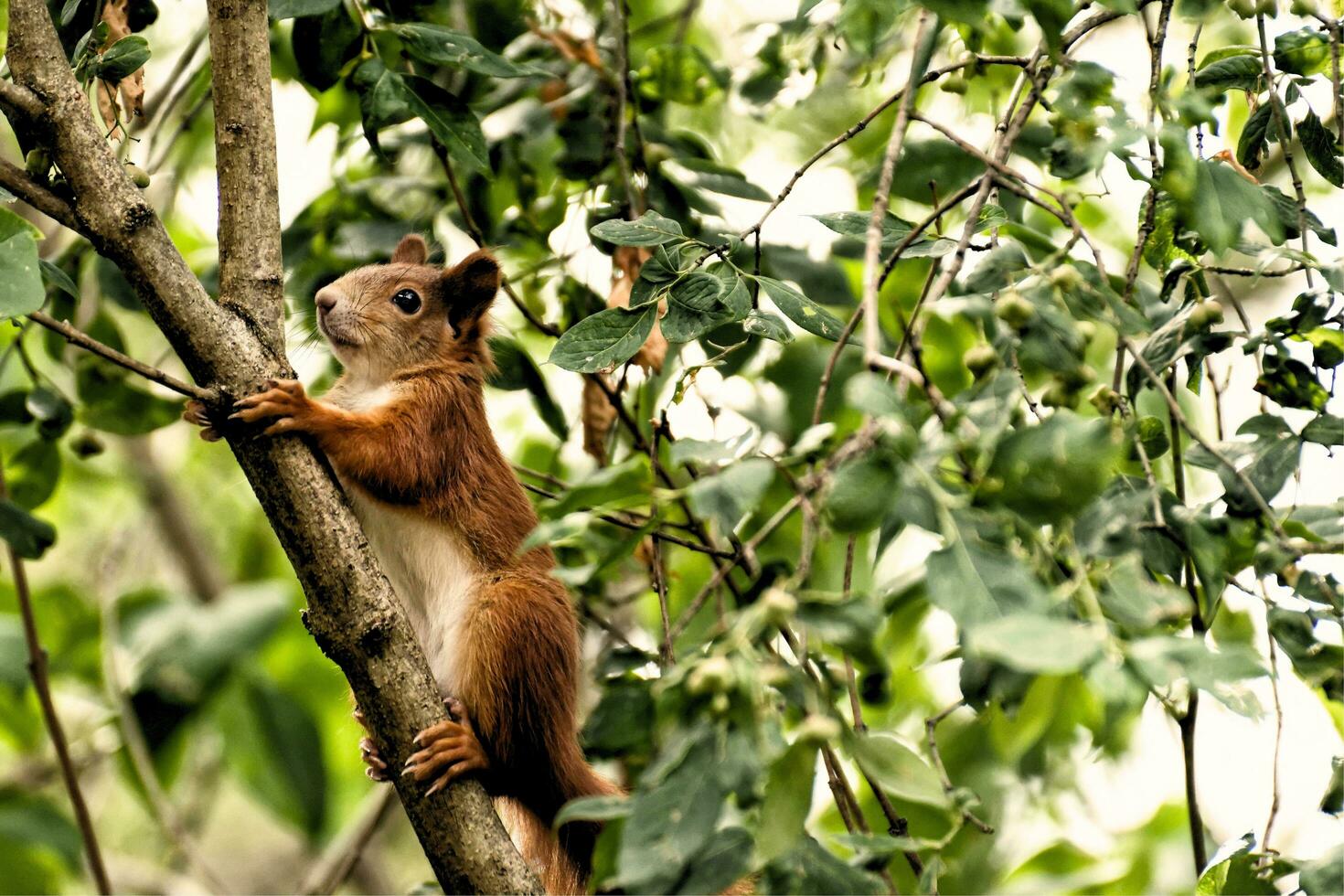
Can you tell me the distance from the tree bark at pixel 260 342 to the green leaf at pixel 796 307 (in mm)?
941

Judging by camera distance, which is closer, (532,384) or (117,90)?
(117,90)

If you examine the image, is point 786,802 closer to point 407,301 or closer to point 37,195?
point 37,195

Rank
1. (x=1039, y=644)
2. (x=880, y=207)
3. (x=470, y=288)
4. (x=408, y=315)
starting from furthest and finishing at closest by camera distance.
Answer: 1. (x=408, y=315)
2. (x=470, y=288)
3. (x=880, y=207)
4. (x=1039, y=644)

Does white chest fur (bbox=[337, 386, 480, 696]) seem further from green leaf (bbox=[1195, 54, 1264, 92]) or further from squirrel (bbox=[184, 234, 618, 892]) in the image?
green leaf (bbox=[1195, 54, 1264, 92])

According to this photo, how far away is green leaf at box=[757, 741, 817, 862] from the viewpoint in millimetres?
1498

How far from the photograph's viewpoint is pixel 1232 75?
2.35 metres

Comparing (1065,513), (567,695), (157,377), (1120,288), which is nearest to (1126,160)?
(1120,288)

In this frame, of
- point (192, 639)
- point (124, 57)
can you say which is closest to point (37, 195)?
point (124, 57)

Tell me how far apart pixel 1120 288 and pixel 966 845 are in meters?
1.92

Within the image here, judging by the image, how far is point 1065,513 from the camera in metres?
1.49

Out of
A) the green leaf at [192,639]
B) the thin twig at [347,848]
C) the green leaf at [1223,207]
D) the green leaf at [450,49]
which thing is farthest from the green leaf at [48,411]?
the green leaf at [1223,207]

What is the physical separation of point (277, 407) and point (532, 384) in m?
1.24

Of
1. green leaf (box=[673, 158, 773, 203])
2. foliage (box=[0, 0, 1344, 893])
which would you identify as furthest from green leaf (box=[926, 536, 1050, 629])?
Answer: green leaf (box=[673, 158, 773, 203])

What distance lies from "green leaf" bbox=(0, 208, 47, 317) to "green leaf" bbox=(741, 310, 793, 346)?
1207 millimetres
